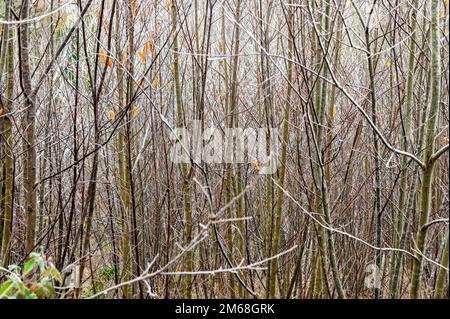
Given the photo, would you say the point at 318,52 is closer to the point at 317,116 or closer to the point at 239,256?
the point at 317,116

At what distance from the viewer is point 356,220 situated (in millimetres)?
4660
